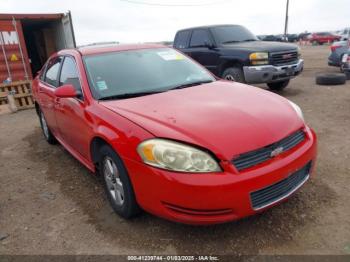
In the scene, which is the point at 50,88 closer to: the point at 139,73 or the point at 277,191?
the point at 139,73

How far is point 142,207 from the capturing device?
8.74 ft

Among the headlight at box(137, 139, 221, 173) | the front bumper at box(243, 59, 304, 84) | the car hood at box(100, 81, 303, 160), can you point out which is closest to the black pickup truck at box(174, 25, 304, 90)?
the front bumper at box(243, 59, 304, 84)

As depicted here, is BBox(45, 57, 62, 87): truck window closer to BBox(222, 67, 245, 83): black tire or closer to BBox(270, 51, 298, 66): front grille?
BBox(222, 67, 245, 83): black tire

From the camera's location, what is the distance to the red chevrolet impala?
2.31 m

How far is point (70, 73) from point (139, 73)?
0.92 meters

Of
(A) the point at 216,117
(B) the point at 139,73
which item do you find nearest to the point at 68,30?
(B) the point at 139,73

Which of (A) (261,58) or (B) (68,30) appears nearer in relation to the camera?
(A) (261,58)

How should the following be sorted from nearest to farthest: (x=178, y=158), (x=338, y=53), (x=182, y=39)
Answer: (x=178, y=158) < (x=182, y=39) < (x=338, y=53)

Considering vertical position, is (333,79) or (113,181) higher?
(113,181)

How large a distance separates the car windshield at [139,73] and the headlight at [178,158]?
1.01 metres

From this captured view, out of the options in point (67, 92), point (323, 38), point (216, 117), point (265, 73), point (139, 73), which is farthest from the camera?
point (323, 38)

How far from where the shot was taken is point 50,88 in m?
4.50

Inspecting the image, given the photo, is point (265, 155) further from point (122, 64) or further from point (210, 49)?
point (210, 49)

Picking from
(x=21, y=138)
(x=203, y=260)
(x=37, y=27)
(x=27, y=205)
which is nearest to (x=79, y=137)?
(x=27, y=205)
